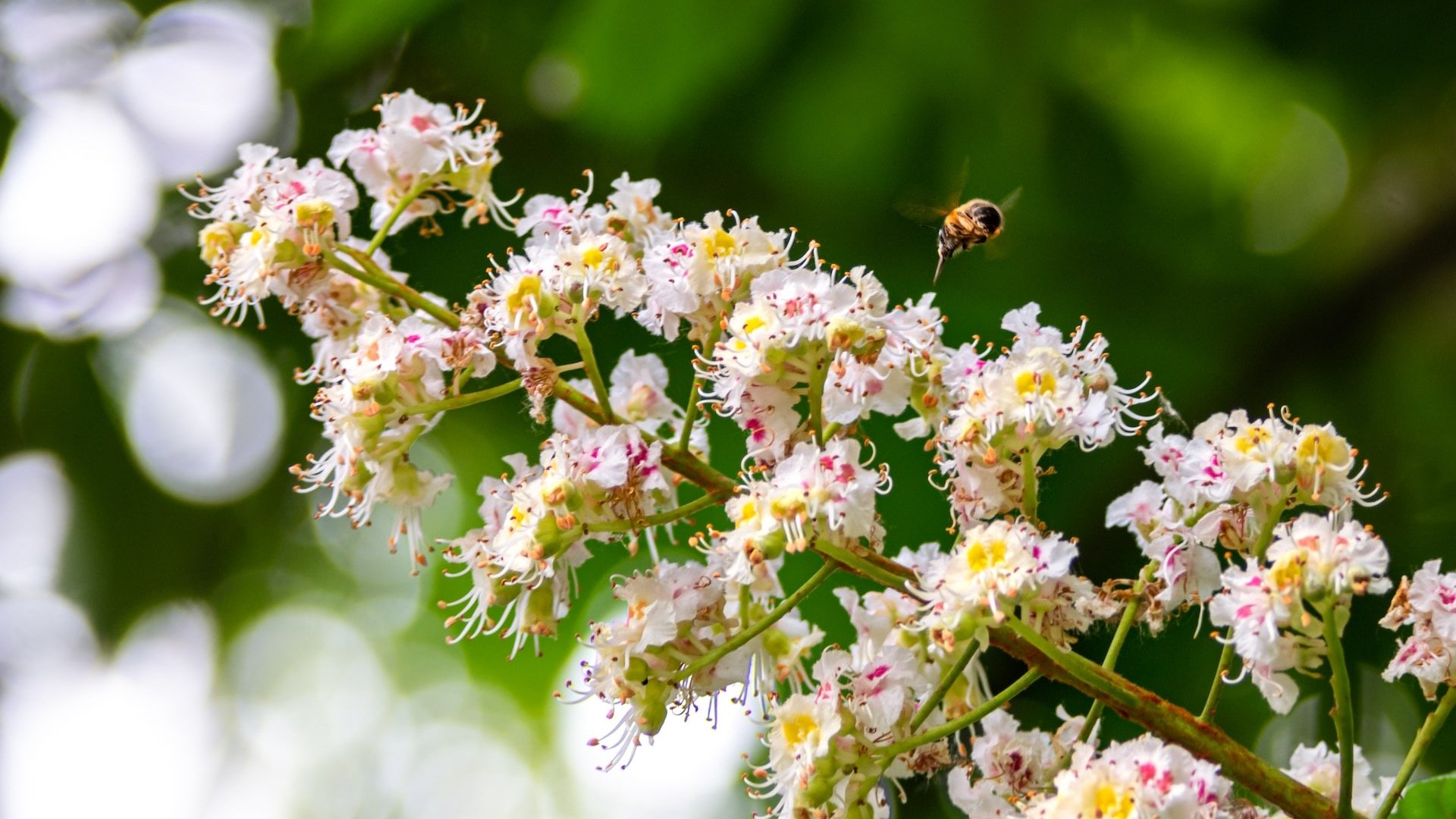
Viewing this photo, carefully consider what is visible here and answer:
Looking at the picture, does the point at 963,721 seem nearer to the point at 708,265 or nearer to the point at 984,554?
the point at 984,554

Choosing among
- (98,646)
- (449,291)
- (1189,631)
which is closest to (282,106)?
(449,291)

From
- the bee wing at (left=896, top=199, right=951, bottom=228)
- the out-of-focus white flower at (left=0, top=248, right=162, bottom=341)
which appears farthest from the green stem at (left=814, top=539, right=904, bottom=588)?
the out-of-focus white flower at (left=0, top=248, right=162, bottom=341)

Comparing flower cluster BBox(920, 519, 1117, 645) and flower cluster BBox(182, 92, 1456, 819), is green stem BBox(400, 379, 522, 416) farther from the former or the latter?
flower cluster BBox(920, 519, 1117, 645)

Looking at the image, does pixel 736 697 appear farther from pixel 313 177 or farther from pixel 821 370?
pixel 313 177

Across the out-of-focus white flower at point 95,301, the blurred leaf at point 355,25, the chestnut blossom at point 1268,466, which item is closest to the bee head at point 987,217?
the chestnut blossom at point 1268,466

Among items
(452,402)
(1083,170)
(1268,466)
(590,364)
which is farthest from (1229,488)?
(1083,170)
